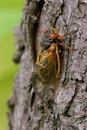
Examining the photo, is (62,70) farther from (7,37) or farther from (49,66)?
(7,37)

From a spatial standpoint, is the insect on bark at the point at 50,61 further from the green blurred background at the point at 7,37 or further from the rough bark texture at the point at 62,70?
the green blurred background at the point at 7,37

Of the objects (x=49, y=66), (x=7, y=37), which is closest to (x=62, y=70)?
(x=49, y=66)

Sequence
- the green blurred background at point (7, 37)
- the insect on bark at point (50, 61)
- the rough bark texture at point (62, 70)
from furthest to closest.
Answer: the green blurred background at point (7, 37) < the insect on bark at point (50, 61) < the rough bark texture at point (62, 70)

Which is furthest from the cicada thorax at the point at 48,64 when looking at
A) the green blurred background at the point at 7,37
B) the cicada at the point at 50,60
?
the green blurred background at the point at 7,37

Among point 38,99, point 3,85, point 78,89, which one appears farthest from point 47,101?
Result: point 3,85

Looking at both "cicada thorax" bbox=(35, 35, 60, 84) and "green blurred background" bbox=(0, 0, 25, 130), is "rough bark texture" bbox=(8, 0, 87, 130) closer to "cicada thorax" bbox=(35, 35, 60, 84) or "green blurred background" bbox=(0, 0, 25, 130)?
"cicada thorax" bbox=(35, 35, 60, 84)

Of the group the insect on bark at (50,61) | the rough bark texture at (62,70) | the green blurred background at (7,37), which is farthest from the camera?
the green blurred background at (7,37)

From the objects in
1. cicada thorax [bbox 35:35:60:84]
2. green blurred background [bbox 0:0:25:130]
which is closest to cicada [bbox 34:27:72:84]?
cicada thorax [bbox 35:35:60:84]

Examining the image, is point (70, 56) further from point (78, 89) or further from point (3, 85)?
point (3, 85)
